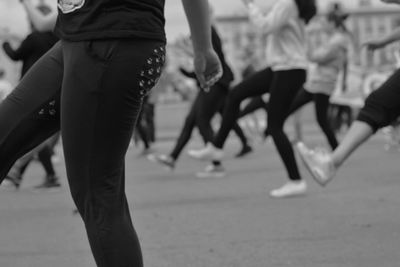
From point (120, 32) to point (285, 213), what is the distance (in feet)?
14.3

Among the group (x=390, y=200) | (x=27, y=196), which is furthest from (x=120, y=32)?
(x=27, y=196)

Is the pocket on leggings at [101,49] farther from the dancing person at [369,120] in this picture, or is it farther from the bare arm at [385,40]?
the bare arm at [385,40]

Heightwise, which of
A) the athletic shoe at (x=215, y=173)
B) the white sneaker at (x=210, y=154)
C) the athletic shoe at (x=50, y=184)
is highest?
the white sneaker at (x=210, y=154)

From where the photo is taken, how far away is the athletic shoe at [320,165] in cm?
609

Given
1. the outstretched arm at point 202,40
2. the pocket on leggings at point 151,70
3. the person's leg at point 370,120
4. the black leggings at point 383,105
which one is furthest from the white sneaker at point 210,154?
the pocket on leggings at point 151,70

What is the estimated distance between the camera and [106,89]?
3178 millimetres

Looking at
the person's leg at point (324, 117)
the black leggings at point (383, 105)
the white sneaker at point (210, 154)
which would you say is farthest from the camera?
the person's leg at point (324, 117)

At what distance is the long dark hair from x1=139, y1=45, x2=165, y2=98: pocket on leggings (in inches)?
208

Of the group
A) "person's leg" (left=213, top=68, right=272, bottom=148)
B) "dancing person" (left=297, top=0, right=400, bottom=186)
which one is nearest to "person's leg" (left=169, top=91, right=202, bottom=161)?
"person's leg" (left=213, top=68, right=272, bottom=148)

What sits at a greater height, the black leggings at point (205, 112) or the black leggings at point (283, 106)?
the black leggings at point (283, 106)

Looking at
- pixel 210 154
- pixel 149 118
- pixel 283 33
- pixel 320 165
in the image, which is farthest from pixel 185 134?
pixel 149 118

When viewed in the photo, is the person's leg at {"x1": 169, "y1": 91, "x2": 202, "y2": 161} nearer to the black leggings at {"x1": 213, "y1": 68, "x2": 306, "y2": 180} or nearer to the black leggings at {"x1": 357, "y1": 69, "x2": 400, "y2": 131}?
the black leggings at {"x1": 213, "y1": 68, "x2": 306, "y2": 180}

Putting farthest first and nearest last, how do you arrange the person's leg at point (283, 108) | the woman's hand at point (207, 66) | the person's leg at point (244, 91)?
the person's leg at point (244, 91)
the person's leg at point (283, 108)
the woman's hand at point (207, 66)

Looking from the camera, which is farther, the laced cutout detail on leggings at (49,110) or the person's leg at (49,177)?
the person's leg at (49,177)
